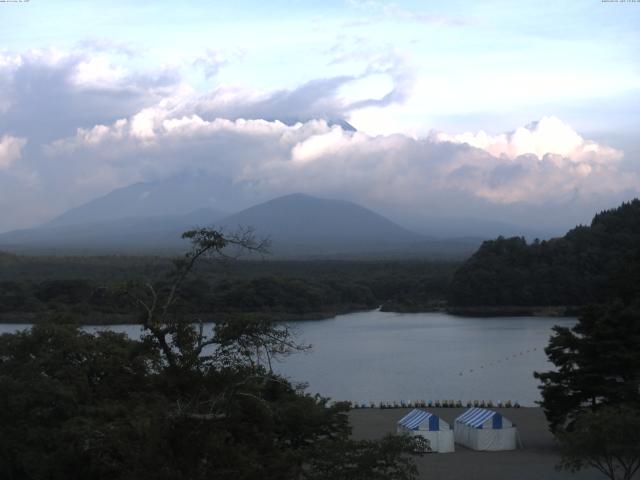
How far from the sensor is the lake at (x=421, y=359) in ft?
68.1

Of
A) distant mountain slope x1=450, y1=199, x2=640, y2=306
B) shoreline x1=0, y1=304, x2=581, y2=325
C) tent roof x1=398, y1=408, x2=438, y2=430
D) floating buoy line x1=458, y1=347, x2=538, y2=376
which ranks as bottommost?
floating buoy line x1=458, y1=347, x2=538, y2=376

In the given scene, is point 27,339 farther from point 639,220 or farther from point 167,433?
point 639,220

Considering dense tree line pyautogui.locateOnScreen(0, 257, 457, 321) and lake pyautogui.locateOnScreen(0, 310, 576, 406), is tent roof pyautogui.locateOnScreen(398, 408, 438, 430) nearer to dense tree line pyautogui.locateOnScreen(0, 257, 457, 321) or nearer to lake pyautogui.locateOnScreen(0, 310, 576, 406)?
lake pyautogui.locateOnScreen(0, 310, 576, 406)

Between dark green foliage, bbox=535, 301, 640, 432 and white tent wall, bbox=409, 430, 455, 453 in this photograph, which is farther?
white tent wall, bbox=409, 430, 455, 453

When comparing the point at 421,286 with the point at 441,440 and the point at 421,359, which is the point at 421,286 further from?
the point at 441,440

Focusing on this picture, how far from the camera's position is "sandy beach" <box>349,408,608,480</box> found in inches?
446

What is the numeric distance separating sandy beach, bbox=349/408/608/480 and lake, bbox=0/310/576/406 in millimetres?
2911

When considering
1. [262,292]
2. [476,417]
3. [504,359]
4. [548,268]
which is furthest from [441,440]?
[548,268]

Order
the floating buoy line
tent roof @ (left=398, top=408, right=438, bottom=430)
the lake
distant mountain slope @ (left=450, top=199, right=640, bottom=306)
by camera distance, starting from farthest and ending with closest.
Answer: distant mountain slope @ (left=450, top=199, right=640, bottom=306), the floating buoy line, the lake, tent roof @ (left=398, top=408, right=438, bottom=430)

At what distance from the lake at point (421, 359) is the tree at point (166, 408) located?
29.4 ft

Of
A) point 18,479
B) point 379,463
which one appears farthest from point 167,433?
point 18,479

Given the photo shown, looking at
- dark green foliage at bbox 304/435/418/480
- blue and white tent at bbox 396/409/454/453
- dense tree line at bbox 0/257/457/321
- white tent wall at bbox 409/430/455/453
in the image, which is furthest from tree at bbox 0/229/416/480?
dense tree line at bbox 0/257/457/321

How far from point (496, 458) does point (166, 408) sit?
807cm

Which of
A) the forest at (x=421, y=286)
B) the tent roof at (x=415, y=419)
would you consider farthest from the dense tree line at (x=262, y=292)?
the tent roof at (x=415, y=419)
